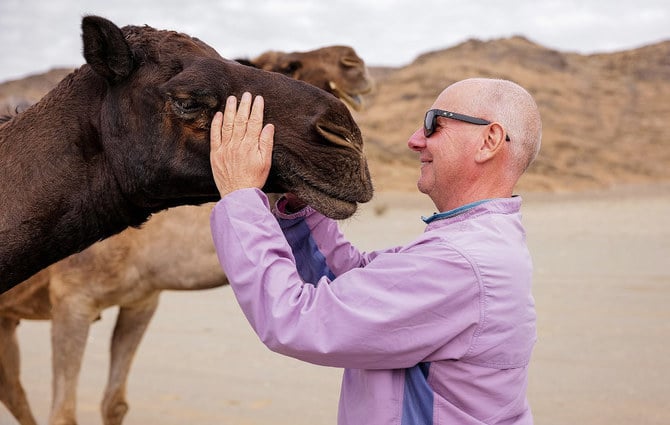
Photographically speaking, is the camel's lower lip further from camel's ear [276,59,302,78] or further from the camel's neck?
camel's ear [276,59,302,78]

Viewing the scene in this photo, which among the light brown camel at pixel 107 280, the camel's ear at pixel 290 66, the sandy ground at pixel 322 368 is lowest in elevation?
the sandy ground at pixel 322 368

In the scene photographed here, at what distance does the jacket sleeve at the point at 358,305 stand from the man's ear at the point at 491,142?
0.43 meters

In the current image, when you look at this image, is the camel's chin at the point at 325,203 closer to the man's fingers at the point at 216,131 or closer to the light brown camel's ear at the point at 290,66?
the man's fingers at the point at 216,131

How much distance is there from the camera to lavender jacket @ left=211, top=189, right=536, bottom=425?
2.32 metres

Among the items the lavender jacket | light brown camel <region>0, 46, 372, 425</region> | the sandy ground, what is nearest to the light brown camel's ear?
light brown camel <region>0, 46, 372, 425</region>

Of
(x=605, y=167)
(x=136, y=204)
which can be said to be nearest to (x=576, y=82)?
(x=605, y=167)

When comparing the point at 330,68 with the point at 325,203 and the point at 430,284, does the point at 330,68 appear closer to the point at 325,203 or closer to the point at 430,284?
the point at 325,203

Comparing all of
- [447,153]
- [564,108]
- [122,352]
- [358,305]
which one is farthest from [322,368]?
[564,108]

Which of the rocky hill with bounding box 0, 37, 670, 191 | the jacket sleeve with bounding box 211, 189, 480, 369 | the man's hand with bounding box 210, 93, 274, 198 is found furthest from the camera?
the rocky hill with bounding box 0, 37, 670, 191

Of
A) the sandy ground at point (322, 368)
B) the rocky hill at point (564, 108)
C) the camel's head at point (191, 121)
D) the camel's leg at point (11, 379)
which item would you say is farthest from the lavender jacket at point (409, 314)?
the rocky hill at point (564, 108)

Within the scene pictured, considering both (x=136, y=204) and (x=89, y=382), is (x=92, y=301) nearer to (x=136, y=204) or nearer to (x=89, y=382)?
(x=89, y=382)

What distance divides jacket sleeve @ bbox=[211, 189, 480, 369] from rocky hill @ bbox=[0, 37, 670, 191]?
72.2 feet

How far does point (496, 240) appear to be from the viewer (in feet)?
8.19

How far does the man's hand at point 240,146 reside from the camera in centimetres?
256
